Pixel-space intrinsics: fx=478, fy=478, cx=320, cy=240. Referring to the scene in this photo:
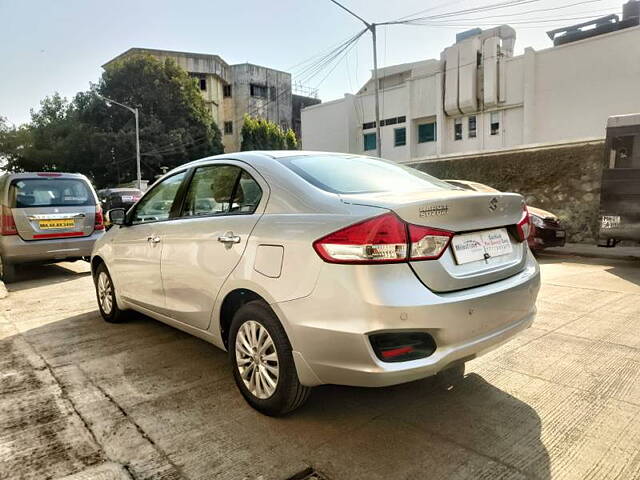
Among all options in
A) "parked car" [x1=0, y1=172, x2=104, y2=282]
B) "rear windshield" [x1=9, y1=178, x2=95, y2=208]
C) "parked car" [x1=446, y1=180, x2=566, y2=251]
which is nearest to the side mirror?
"parked car" [x1=0, y1=172, x2=104, y2=282]

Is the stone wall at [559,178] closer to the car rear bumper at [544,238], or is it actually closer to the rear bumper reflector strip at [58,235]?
the car rear bumper at [544,238]

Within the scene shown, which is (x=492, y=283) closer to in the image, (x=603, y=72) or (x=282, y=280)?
(x=282, y=280)

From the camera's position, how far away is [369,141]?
99.0 ft

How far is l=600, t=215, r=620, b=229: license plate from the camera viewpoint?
8711 millimetres

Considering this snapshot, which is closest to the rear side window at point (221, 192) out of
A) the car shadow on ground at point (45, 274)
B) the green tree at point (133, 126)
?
the car shadow on ground at point (45, 274)

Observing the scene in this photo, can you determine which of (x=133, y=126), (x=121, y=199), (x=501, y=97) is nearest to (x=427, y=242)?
(x=121, y=199)

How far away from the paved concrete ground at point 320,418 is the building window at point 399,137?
24961mm

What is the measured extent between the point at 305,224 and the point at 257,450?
1.19 m

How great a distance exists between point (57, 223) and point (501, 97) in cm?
2153

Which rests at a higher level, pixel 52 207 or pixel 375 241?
pixel 52 207

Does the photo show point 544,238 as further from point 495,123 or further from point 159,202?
point 495,123

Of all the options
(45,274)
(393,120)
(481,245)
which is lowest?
(45,274)

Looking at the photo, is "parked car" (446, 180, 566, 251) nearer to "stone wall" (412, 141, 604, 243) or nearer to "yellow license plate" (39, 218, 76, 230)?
"stone wall" (412, 141, 604, 243)

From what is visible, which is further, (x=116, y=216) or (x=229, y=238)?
(x=116, y=216)
